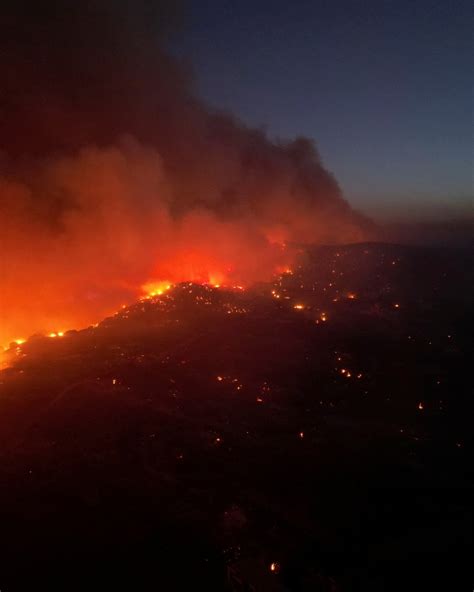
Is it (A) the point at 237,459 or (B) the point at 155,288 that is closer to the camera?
(A) the point at 237,459

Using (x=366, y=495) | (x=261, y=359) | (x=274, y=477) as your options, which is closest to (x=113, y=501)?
(x=274, y=477)

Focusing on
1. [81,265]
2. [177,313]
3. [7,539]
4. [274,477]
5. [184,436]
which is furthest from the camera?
[81,265]

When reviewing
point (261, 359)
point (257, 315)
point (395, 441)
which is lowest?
point (395, 441)

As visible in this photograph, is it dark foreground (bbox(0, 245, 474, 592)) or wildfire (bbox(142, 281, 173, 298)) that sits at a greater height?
wildfire (bbox(142, 281, 173, 298))

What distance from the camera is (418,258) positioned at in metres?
29.9

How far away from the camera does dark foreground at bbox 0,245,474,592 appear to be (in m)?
6.67

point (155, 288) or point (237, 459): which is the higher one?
point (155, 288)

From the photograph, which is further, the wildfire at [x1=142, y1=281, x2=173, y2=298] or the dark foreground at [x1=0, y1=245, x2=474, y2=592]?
the wildfire at [x1=142, y1=281, x2=173, y2=298]

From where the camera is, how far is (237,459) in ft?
30.2

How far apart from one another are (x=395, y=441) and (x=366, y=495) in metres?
2.33

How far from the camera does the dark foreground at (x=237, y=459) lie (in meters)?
6.67

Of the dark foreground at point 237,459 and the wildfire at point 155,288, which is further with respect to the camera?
the wildfire at point 155,288

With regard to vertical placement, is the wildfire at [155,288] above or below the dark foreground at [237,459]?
above

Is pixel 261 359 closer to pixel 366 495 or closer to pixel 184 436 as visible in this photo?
pixel 184 436
